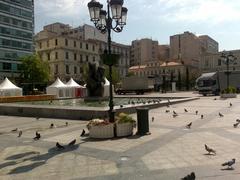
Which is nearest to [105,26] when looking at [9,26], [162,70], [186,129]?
[186,129]

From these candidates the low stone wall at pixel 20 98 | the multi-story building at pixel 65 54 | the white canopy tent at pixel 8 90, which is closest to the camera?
the low stone wall at pixel 20 98

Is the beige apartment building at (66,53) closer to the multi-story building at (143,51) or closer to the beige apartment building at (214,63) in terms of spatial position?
the beige apartment building at (214,63)

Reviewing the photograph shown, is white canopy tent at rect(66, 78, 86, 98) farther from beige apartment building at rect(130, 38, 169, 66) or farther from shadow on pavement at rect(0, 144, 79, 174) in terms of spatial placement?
beige apartment building at rect(130, 38, 169, 66)

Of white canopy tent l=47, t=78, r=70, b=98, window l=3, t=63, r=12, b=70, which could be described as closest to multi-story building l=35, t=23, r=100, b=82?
window l=3, t=63, r=12, b=70

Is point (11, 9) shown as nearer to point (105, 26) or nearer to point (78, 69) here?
point (78, 69)

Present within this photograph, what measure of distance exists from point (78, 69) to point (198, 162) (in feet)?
265

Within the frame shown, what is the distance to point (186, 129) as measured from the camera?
12281mm

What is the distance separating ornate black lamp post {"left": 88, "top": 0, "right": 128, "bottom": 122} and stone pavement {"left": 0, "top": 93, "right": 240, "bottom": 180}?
215 centimetres

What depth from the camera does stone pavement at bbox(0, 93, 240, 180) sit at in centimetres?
674

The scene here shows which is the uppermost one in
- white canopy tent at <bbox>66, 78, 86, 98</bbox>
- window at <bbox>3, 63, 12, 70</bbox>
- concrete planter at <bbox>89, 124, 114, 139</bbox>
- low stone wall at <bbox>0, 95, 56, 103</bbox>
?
window at <bbox>3, 63, 12, 70</bbox>

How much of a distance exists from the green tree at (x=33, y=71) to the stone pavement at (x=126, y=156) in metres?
53.0

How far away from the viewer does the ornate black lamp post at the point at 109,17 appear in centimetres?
1130

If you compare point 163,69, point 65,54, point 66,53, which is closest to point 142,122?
point 65,54

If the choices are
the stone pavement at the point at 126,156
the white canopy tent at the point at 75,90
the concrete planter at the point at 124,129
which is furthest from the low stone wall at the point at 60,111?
the white canopy tent at the point at 75,90
